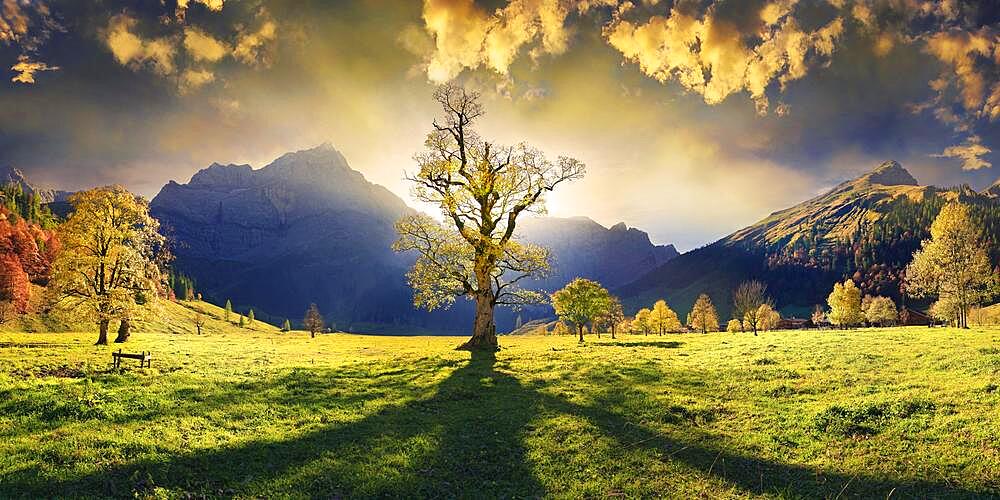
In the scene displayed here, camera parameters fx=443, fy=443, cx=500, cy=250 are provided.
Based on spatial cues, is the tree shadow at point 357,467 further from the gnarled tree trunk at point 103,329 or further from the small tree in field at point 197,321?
the small tree in field at point 197,321

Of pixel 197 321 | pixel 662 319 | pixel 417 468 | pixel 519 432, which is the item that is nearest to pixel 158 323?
pixel 197 321

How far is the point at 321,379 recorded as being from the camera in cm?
2492

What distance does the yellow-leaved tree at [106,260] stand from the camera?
40188mm

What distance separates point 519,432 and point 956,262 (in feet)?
202

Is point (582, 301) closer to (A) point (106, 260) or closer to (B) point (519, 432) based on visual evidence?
(B) point (519, 432)

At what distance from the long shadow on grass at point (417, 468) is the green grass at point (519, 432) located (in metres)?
0.06

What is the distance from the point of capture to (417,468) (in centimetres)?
1288

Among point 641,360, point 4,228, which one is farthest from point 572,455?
point 4,228

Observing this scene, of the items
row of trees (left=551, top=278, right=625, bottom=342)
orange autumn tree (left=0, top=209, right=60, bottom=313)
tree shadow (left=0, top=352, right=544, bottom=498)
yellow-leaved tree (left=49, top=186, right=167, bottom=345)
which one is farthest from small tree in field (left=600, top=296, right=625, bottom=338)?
orange autumn tree (left=0, top=209, right=60, bottom=313)

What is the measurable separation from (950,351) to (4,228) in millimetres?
153661

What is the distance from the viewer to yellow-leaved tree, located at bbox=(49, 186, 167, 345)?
132 feet

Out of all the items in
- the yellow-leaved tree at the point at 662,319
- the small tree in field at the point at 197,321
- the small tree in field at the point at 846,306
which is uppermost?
the small tree in field at the point at 846,306

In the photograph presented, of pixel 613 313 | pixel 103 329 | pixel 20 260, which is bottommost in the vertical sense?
pixel 103 329

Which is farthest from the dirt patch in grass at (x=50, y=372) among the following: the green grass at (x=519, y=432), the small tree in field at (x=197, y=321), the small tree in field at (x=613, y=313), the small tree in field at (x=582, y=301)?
the small tree in field at (x=197, y=321)
